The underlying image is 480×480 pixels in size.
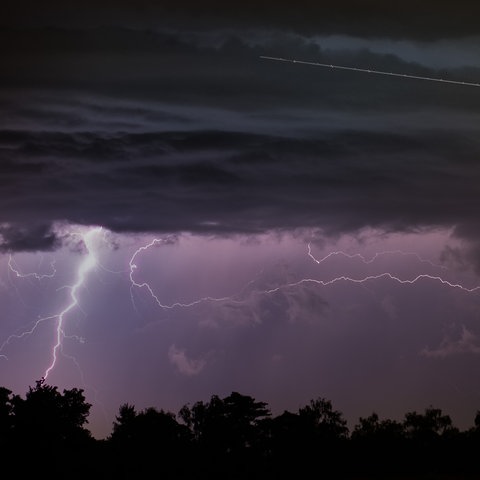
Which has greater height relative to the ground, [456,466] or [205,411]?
[205,411]

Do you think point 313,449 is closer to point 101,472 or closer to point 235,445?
point 235,445

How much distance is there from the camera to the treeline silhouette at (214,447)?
44031 mm

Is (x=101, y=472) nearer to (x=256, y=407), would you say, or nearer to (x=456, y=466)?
(x=256, y=407)

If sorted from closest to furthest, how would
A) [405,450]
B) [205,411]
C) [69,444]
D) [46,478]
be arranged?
[46,478] → [69,444] → [405,450] → [205,411]

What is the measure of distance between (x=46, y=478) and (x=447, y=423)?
1118 inches

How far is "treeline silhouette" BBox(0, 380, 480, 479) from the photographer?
144 feet

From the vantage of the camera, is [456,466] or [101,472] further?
[456,466]

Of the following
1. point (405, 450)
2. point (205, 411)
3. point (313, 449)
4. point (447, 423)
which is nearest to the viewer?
point (313, 449)

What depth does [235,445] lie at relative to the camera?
51562mm

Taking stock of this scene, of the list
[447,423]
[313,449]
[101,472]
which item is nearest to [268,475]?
[313,449]

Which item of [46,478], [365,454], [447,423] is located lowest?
[46,478]

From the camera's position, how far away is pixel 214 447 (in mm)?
50281

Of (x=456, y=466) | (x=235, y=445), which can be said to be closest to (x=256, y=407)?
(x=235, y=445)

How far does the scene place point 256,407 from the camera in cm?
5291
